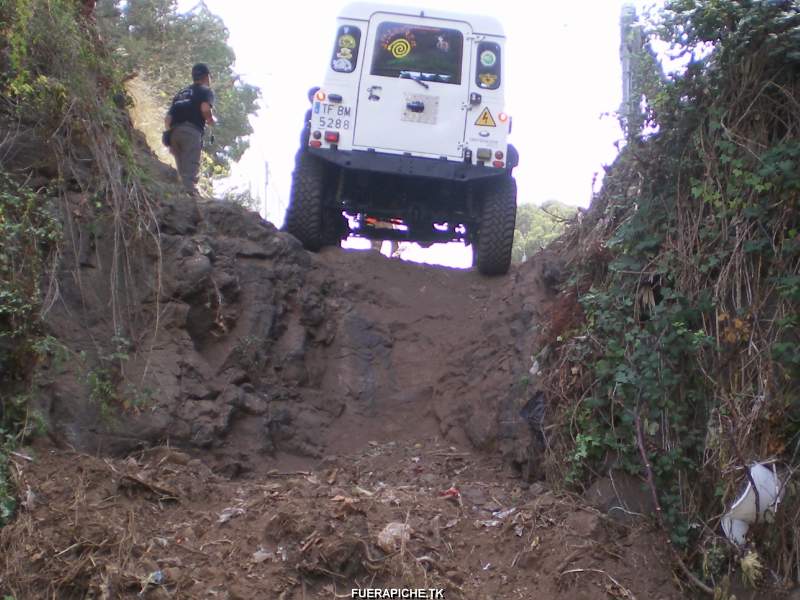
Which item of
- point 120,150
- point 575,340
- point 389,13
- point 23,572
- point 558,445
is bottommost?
point 23,572

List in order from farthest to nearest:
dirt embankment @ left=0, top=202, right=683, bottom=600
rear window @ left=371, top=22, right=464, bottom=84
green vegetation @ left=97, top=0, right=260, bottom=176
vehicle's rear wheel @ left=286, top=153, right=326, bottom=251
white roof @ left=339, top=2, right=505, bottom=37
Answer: green vegetation @ left=97, top=0, right=260, bottom=176
white roof @ left=339, top=2, right=505, bottom=37
rear window @ left=371, top=22, right=464, bottom=84
vehicle's rear wheel @ left=286, top=153, right=326, bottom=251
dirt embankment @ left=0, top=202, right=683, bottom=600

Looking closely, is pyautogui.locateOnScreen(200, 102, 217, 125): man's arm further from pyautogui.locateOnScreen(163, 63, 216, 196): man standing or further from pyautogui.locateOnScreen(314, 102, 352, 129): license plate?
pyautogui.locateOnScreen(314, 102, 352, 129): license plate

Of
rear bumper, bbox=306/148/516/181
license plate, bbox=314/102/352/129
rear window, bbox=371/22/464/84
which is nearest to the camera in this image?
rear bumper, bbox=306/148/516/181

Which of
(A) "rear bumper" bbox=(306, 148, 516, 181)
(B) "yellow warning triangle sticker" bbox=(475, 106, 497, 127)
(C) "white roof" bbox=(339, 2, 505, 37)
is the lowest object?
(A) "rear bumper" bbox=(306, 148, 516, 181)

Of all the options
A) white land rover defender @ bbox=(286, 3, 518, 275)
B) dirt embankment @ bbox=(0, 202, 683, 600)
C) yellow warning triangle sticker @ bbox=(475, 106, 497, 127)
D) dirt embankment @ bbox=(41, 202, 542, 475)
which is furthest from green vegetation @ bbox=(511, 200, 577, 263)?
dirt embankment @ bbox=(0, 202, 683, 600)

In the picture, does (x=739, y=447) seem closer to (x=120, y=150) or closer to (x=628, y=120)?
(x=628, y=120)

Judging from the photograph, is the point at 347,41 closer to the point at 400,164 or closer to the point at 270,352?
the point at 400,164

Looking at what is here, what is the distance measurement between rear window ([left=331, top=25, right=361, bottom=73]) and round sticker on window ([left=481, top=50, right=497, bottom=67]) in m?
1.16

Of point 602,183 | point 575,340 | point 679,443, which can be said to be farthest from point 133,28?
point 679,443

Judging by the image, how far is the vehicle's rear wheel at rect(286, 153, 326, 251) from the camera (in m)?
8.49

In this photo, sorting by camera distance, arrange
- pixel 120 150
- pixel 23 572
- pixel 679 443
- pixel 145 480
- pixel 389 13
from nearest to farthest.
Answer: pixel 23 572 < pixel 679 443 < pixel 145 480 < pixel 120 150 < pixel 389 13

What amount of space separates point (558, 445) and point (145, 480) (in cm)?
235

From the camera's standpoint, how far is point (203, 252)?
6738mm

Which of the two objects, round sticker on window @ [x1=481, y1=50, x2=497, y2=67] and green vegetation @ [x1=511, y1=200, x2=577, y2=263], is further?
green vegetation @ [x1=511, y1=200, x2=577, y2=263]
